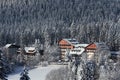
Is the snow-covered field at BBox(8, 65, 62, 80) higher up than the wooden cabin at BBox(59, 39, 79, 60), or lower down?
lower down

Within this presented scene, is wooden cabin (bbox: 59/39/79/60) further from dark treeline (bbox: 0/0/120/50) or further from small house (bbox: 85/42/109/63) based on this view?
small house (bbox: 85/42/109/63)

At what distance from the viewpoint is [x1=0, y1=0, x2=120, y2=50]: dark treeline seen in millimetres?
84750

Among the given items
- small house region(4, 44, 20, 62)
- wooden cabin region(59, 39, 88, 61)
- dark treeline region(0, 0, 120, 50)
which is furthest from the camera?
dark treeline region(0, 0, 120, 50)

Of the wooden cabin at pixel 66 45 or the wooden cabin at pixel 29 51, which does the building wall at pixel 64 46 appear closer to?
the wooden cabin at pixel 66 45

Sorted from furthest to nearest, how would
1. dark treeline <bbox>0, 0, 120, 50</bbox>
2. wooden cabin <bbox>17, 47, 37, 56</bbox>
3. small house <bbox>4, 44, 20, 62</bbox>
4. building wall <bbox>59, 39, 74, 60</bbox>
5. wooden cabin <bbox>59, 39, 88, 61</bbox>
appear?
1. dark treeline <bbox>0, 0, 120, 50</bbox>
2. building wall <bbox>59, 39, 74, 60</bbox>
3. wooden cabin <bbox>17, 47, 37, 56</bbox>
4. wooden cabin <bbox>59, 39, 88, 61</bbox>
5. small house <bbox>4, 44, 20, 62</bbox>

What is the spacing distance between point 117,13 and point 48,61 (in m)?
76.2

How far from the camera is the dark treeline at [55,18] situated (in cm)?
8475

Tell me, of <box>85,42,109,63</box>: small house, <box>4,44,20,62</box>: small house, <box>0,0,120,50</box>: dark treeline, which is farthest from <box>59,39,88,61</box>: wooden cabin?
<box>4,44,20,62</box>: small house

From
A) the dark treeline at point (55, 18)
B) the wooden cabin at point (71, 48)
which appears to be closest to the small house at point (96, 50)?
the wooden cabin at point (71, 48)

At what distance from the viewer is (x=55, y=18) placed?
427ft

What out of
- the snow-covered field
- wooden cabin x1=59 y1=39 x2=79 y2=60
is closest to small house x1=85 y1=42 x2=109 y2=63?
wooden cabin x1=59 y1=39 x2=79 y2=60

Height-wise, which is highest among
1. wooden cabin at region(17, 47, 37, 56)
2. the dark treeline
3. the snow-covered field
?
the dark treeline

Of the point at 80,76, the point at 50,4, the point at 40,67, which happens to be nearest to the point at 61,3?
the point at 50,4

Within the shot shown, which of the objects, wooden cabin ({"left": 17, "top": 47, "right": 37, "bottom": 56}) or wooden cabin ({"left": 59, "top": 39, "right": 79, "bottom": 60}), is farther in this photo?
wooden cabin ({"left": 59, "top": 39, "right": 79, "bottom": 60})
